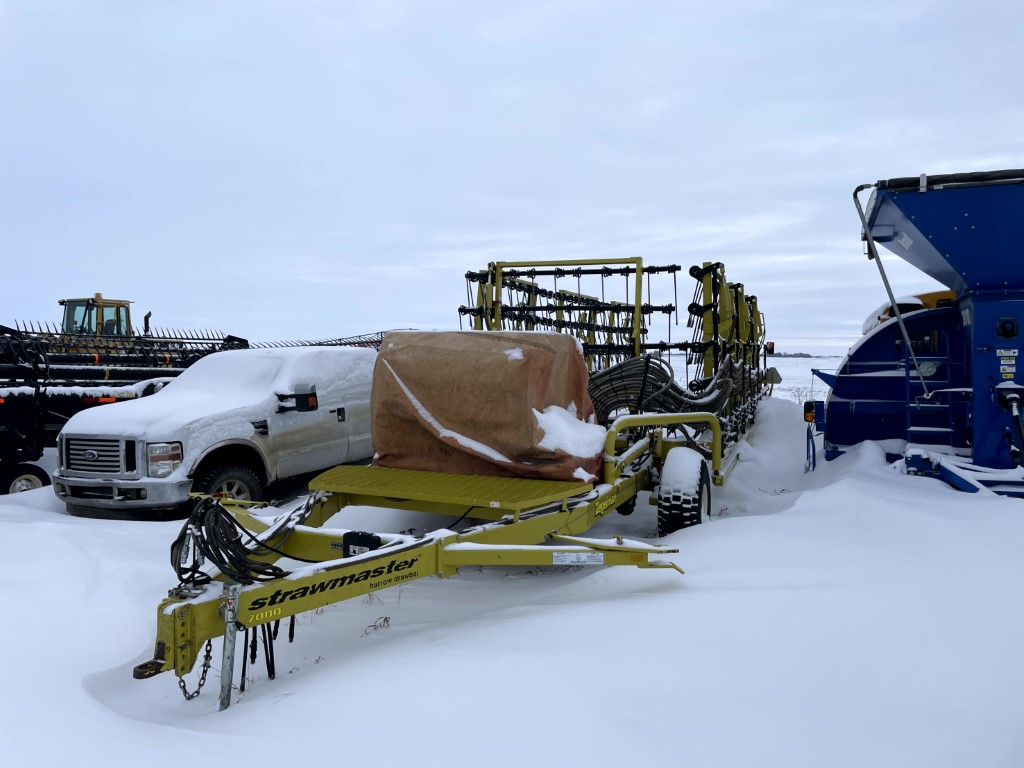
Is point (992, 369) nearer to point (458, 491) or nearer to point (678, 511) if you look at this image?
point (678, 511)

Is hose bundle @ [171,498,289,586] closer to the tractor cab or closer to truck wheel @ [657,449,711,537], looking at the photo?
truck wheel @ [657,449,711,537]

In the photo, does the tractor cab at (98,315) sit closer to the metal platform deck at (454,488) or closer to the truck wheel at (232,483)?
the truck wheel at (232,483)

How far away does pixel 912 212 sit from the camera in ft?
21.9

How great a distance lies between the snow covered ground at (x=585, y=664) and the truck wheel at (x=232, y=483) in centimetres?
126

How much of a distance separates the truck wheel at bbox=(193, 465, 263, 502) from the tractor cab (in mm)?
13068

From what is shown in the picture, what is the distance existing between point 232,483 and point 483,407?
3.10m

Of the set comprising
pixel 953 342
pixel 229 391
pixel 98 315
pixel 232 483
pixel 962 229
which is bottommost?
pixel 232 483

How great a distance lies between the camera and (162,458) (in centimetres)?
643

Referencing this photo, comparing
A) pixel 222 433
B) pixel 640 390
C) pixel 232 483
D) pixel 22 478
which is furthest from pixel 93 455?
pixel 640 390

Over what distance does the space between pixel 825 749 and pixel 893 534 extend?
3386 mm

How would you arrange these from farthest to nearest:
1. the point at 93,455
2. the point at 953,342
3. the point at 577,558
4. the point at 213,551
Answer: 1. the point at 953,342
2. the point at 93,455
3. the point at 577,558
4. the point at 213,551

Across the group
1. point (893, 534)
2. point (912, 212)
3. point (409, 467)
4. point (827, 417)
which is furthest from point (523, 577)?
point (827, 417)

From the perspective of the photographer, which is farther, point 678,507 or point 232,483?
point 232,483

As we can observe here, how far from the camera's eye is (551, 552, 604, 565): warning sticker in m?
4.16
